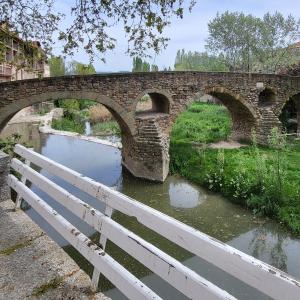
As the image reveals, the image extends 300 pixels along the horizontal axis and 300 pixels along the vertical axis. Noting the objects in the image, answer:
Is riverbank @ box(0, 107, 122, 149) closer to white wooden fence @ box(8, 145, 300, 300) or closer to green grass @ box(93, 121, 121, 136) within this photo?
green grass @ box(93, 121, 121, 136)

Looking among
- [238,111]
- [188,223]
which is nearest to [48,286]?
[188,223]

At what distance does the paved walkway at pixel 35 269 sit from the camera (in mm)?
2539

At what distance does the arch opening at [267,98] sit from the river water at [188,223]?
8714 mm

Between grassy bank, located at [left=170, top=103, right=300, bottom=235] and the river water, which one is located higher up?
grassy bank, located at [left=170, top=103, right=300, bottom=235]

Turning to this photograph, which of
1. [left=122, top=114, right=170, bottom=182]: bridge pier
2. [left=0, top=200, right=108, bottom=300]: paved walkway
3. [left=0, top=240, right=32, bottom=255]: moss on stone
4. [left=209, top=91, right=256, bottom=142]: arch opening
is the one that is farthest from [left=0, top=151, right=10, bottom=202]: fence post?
[left=209, top=91, right=256, bottom=142]: arch opening

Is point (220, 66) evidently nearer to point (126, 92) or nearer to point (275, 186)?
point (126, 92)

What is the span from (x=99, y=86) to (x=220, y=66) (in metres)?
37.9

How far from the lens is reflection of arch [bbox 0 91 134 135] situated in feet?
40.1

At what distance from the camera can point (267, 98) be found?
67.4 ft

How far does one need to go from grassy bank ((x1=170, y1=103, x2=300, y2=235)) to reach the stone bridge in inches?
54.7

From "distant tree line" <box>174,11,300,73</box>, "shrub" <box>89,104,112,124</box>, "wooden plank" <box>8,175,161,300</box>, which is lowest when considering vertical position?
"shrub" <box>89,104,112,124</box>

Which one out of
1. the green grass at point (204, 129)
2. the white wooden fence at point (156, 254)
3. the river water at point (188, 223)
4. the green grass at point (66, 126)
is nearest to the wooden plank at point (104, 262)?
the white wooden fence at point (156, 254)

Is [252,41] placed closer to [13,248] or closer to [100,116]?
[100,116]

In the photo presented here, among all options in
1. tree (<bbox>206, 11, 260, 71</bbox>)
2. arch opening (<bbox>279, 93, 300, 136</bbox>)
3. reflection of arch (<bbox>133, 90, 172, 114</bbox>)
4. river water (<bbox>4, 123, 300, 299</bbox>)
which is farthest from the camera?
tree (<bbox>206, 11, 260, 71</bbox>)
